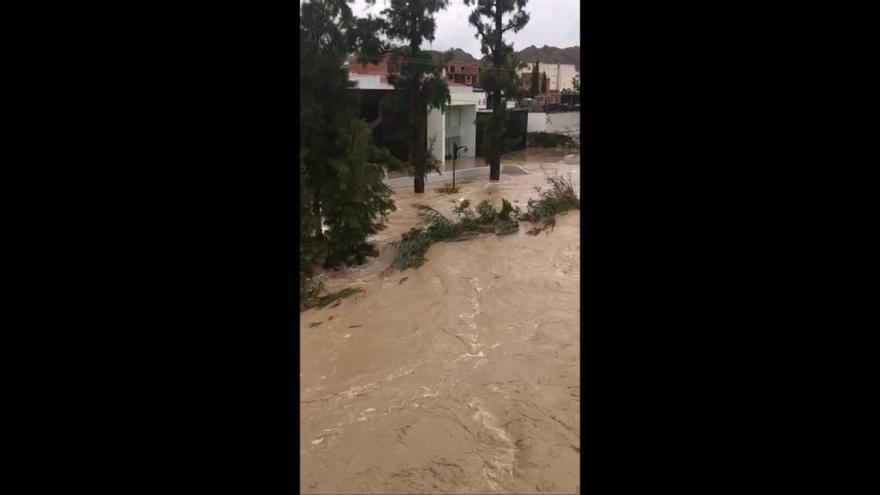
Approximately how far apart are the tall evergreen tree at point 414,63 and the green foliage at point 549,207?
2982mm

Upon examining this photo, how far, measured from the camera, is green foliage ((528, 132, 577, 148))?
19.2 m

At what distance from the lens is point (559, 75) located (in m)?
21.7

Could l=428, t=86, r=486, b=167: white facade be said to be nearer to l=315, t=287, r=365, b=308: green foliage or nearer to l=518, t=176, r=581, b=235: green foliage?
l=518, t=176, r=581, b=235: green foliage

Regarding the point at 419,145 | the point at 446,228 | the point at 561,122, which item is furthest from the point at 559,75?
the point at 446,228

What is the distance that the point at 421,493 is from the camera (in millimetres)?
3096

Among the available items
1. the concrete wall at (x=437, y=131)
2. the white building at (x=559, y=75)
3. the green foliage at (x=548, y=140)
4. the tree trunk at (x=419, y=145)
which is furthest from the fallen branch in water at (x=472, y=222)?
the white building at (x=559, y=75)

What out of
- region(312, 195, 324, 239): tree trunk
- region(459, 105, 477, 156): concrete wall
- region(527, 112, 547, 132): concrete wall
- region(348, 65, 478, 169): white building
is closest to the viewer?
region(312, 195, 324, 239): tree trunk

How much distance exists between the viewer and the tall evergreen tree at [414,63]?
1116 centimetres

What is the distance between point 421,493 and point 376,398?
1.29 metres

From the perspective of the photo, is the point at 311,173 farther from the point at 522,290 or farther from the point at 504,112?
the point at 504,112

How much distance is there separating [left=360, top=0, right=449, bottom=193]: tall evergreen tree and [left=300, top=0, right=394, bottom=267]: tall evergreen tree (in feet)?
10.9

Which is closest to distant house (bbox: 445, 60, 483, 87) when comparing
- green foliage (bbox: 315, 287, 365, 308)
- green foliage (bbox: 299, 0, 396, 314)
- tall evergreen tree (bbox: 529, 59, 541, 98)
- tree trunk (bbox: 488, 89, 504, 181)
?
tall evergreen tree (bbox: 529, 59, 541, 98)

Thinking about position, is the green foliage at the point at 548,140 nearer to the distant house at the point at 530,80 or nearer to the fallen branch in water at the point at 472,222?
the distant house at the point at 530,80

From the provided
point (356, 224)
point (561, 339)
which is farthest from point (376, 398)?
point (356, 224)
